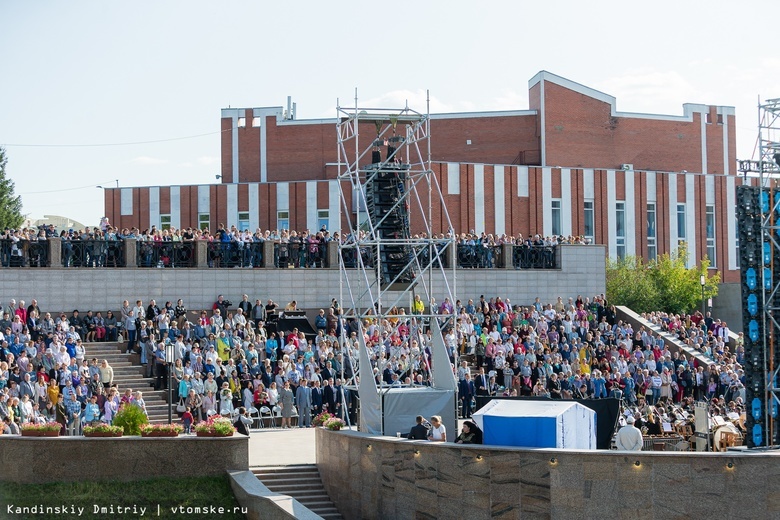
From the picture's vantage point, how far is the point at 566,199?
68.4m

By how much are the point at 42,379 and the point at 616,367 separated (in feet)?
58.2

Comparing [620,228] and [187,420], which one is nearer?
[187,420]

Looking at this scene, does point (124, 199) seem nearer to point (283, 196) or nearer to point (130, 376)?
point (283, 196)

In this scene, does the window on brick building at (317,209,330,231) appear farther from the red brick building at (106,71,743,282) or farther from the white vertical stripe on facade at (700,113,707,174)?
the white vertical stripe on facade at (700,113,707,174)

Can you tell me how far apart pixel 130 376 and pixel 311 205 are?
32516 millimetres

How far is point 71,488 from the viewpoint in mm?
24203

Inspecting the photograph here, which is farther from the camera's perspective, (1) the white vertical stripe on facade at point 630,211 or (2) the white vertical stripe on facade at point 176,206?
(1) the white vertical stripe on facade at point 630,211

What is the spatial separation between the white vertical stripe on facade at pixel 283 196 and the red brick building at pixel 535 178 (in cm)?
6

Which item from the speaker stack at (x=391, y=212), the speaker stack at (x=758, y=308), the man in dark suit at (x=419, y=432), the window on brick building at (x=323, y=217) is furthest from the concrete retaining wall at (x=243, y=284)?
the window on brick building at (x=323, y=217)

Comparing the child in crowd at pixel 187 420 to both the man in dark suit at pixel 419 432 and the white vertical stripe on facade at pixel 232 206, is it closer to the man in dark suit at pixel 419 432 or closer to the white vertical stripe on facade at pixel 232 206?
the man in dark suit at pixel 419 432

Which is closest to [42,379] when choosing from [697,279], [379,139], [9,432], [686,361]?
[9,432]

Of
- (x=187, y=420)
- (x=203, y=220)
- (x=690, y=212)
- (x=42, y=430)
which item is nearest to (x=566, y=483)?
(x=42, y=430)

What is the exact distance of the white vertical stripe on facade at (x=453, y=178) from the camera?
214 feet

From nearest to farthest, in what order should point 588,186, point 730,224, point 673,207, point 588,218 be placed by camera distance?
1. point 588,218
2. point 588,186
3. point 673,207
4. point 730,224
